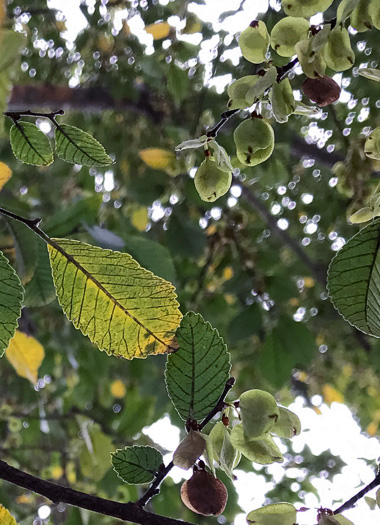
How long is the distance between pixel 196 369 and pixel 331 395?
76.2 inches

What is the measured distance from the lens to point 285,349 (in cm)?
110

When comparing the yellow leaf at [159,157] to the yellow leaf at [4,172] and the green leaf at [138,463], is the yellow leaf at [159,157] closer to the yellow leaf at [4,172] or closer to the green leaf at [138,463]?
the yellow leaf at [4,172]

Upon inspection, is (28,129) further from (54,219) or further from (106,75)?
(106,75)

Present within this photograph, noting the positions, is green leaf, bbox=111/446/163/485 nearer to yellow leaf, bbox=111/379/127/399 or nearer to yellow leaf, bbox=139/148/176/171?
yellow leaf, bbox=139/148/176/171

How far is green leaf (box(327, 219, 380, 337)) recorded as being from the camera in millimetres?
339

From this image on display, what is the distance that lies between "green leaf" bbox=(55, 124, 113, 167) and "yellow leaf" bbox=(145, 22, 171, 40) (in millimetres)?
754

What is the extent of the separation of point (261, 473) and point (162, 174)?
1309mm

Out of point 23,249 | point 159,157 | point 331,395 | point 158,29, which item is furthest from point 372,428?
point 23,249

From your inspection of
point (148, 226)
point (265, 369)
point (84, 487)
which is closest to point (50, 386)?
point (148, 226)

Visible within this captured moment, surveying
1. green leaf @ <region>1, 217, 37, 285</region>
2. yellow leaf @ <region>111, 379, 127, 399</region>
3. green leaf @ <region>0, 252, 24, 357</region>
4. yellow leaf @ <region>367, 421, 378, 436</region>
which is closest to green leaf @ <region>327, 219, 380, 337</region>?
green leaf @ <region>0, 252, 24, 357</region>

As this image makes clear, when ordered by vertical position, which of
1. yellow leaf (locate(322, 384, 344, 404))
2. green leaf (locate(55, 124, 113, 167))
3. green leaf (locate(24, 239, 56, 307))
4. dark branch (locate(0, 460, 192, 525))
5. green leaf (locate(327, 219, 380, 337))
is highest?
green leaf (locate(55, 124, 113, 167))

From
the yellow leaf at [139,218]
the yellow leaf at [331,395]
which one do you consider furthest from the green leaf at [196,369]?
the yellow leaf at [331,395]

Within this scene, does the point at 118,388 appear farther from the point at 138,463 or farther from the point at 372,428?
the point at 138,463

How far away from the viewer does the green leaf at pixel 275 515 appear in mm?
296
